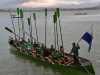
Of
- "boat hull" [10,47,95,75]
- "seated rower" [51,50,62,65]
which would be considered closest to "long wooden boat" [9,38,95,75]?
"boat hull" [10,47,95,75]

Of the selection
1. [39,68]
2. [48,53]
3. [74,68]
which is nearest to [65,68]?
[74,68]

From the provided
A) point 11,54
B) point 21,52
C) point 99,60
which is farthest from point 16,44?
point 99,60

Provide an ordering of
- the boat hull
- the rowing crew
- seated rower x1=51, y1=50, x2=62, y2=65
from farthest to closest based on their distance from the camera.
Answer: the rowing crew → seated rower x1=51, y1=50, x2=62, y2=65 → the boat hull

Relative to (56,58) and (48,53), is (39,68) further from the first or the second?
(56,58)

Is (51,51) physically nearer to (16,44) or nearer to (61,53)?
(61,53)

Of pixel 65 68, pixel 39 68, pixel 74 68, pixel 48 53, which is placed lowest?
pixel 39 68

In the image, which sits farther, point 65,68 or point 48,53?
point 48,53

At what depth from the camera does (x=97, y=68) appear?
14.7 metres

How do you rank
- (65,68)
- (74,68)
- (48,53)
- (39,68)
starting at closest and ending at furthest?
(74,68) < (65,68) < (39,68) < (48,53)

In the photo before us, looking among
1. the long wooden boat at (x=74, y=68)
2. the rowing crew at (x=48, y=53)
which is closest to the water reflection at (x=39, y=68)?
the long wooden boat at (x=74, y=68)

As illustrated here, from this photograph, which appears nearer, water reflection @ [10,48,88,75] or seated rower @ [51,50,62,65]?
water reflection @ [10,48,88,75]

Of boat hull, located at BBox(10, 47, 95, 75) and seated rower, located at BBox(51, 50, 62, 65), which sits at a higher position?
seated rower, located at BBox(51, 50, 62, 65)

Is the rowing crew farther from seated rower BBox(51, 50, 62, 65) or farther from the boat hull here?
the boat hull

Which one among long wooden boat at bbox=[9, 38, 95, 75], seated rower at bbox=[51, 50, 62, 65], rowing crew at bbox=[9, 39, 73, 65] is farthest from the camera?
rowing crew at bbox=[9, 39, 73, 65]
